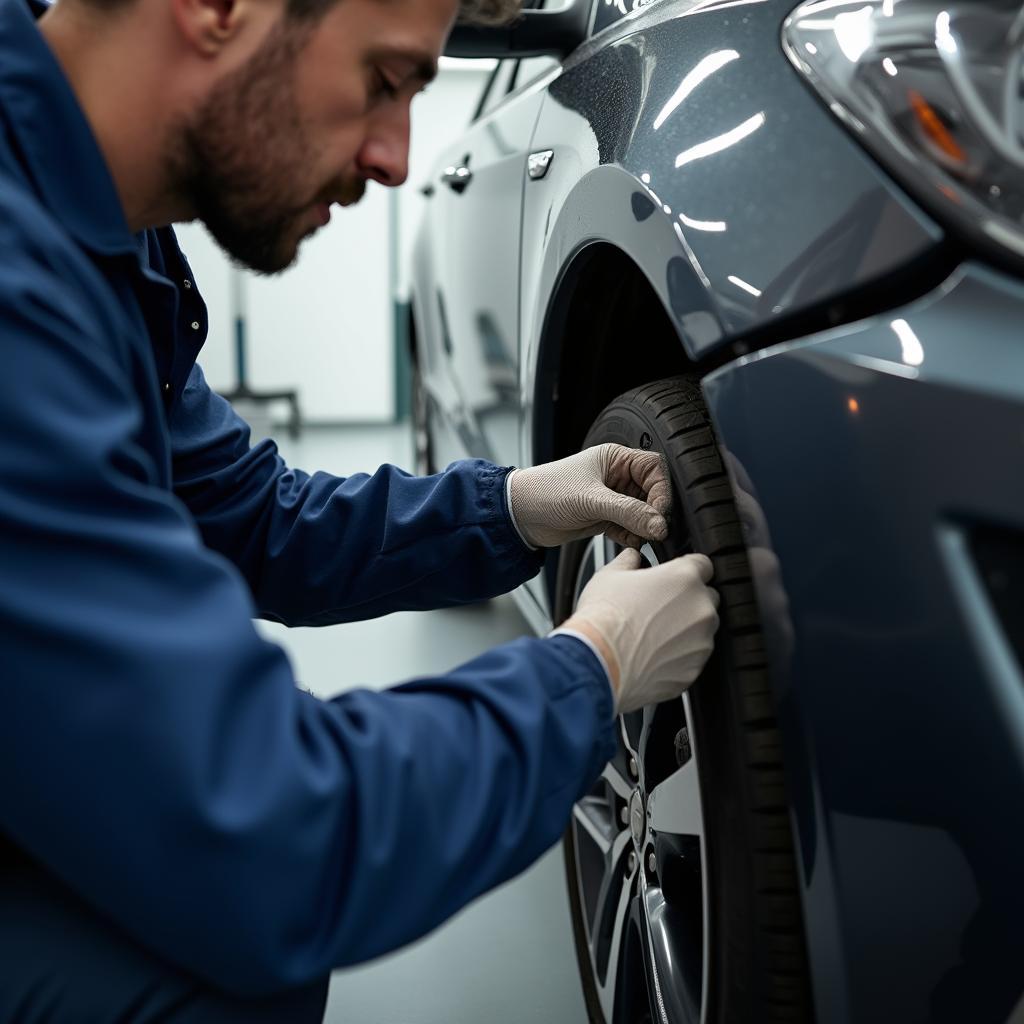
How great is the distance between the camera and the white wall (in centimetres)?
625

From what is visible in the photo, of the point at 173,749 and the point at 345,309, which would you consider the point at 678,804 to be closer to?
the point at 173,749

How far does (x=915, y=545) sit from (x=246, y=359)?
229 inches

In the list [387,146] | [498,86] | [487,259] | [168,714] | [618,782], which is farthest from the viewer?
[498,86]

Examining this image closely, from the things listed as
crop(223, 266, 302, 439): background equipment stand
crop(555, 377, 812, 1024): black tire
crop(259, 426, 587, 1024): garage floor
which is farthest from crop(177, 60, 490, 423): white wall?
crop(555, 377, 812, 1024): black tire

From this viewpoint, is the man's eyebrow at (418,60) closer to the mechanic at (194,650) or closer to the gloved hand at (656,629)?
the mechanic at (194,650)

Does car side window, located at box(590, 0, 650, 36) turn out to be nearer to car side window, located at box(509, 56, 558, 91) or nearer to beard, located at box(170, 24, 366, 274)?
car side window, located at box(509, 56, 558, 91)

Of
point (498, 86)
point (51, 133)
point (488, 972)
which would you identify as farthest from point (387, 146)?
point (498, 86)

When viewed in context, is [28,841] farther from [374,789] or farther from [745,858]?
[745,858]

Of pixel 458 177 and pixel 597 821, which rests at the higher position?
pixel 458 177

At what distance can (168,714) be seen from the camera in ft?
2.14

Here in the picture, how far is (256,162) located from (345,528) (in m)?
0.53

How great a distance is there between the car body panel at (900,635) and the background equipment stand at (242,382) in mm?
5195

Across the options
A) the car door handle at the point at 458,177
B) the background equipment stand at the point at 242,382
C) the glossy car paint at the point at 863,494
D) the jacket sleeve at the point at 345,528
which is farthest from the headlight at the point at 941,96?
the background equipment stand at the point at 242,382

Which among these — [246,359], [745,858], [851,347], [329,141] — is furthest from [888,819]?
[246,359]
